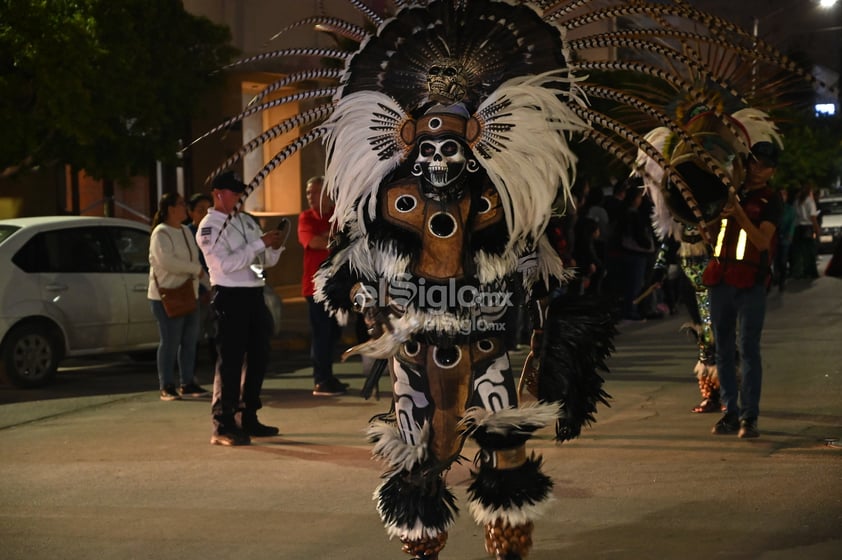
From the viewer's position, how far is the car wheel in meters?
Answer: 11.3

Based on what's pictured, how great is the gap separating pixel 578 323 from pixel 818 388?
5.59m

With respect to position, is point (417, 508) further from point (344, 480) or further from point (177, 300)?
point (177, 300)

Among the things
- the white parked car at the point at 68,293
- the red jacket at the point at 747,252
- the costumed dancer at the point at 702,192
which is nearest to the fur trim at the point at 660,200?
the costumed dancer at the point at 702,192

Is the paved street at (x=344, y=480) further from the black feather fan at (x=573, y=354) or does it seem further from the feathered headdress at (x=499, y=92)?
the feathered headdress at (x=499, y=92)

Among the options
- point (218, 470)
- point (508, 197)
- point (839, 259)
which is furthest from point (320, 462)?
point (839, 259)

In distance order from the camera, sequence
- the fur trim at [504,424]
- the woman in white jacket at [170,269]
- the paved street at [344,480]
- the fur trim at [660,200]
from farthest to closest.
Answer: the woman in white jacket at [170,269], the fur trim at [660,200], the paved street at [344,480], the fur trim at [504,424]

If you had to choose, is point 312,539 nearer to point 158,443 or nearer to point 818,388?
point 158,443

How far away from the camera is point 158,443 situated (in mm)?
8727

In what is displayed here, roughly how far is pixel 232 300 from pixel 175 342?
7.56ft

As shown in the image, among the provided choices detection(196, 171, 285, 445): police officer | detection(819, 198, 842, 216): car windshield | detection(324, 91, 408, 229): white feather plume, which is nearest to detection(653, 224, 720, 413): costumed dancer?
detection(196, 171, 285, 445): police officer

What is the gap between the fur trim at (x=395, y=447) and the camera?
521cm

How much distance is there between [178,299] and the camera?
10516 millimetres

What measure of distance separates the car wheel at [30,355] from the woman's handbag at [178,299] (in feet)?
5.58

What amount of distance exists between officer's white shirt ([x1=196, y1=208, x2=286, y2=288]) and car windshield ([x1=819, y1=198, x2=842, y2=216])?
999 inches
